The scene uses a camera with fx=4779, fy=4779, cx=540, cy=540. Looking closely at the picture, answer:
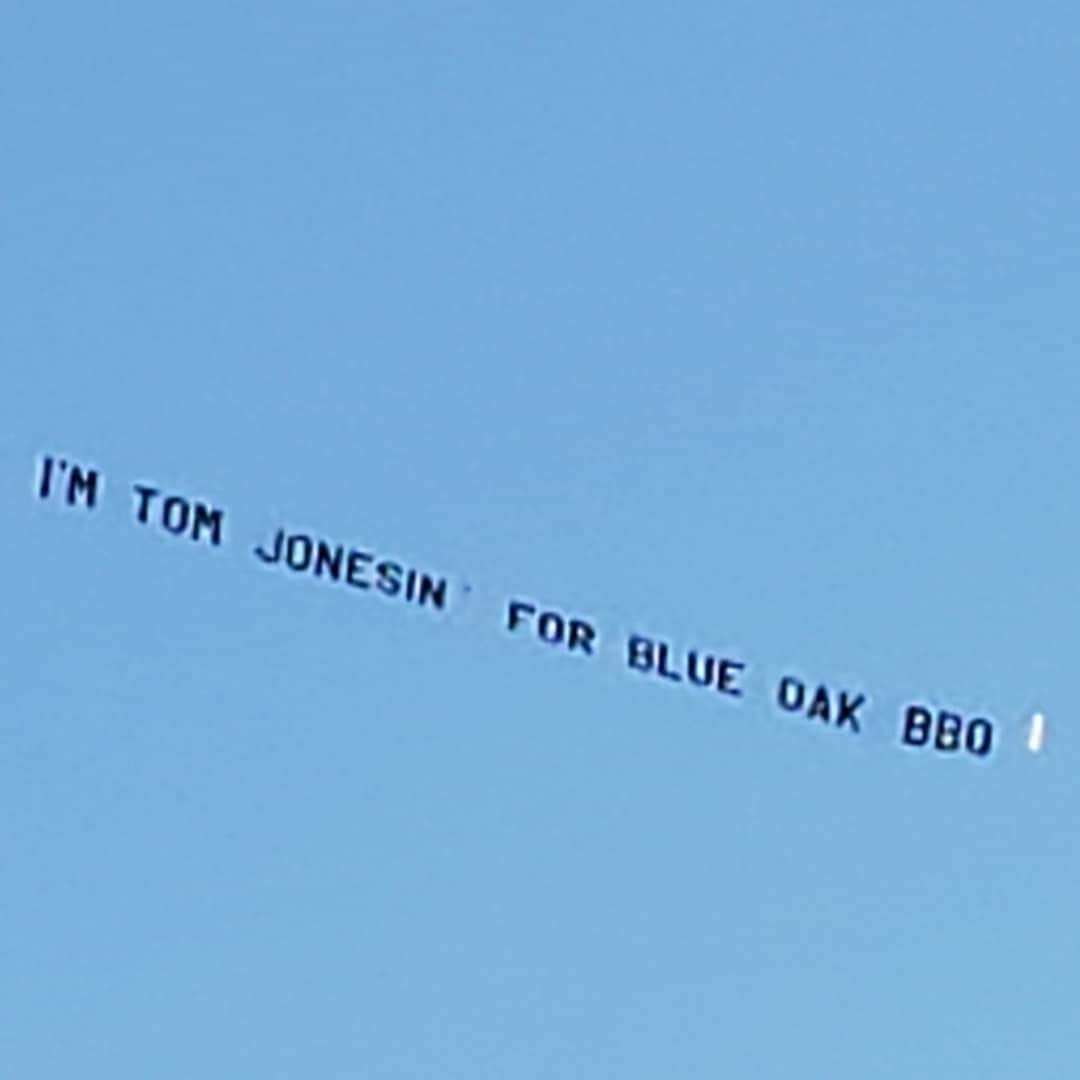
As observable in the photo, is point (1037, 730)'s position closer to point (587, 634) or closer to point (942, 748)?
point (942, 748)

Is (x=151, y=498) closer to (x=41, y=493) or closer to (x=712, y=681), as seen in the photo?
(x=41, y=493)

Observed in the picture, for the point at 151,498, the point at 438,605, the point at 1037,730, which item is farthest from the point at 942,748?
the point at 151,498

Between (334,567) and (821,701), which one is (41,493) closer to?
(334,567)

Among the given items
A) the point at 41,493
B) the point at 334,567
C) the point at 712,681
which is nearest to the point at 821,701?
the point at 712,681

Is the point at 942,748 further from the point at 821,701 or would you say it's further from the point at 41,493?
the point at 41,493

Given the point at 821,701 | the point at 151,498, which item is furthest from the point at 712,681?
the point at 151,498
